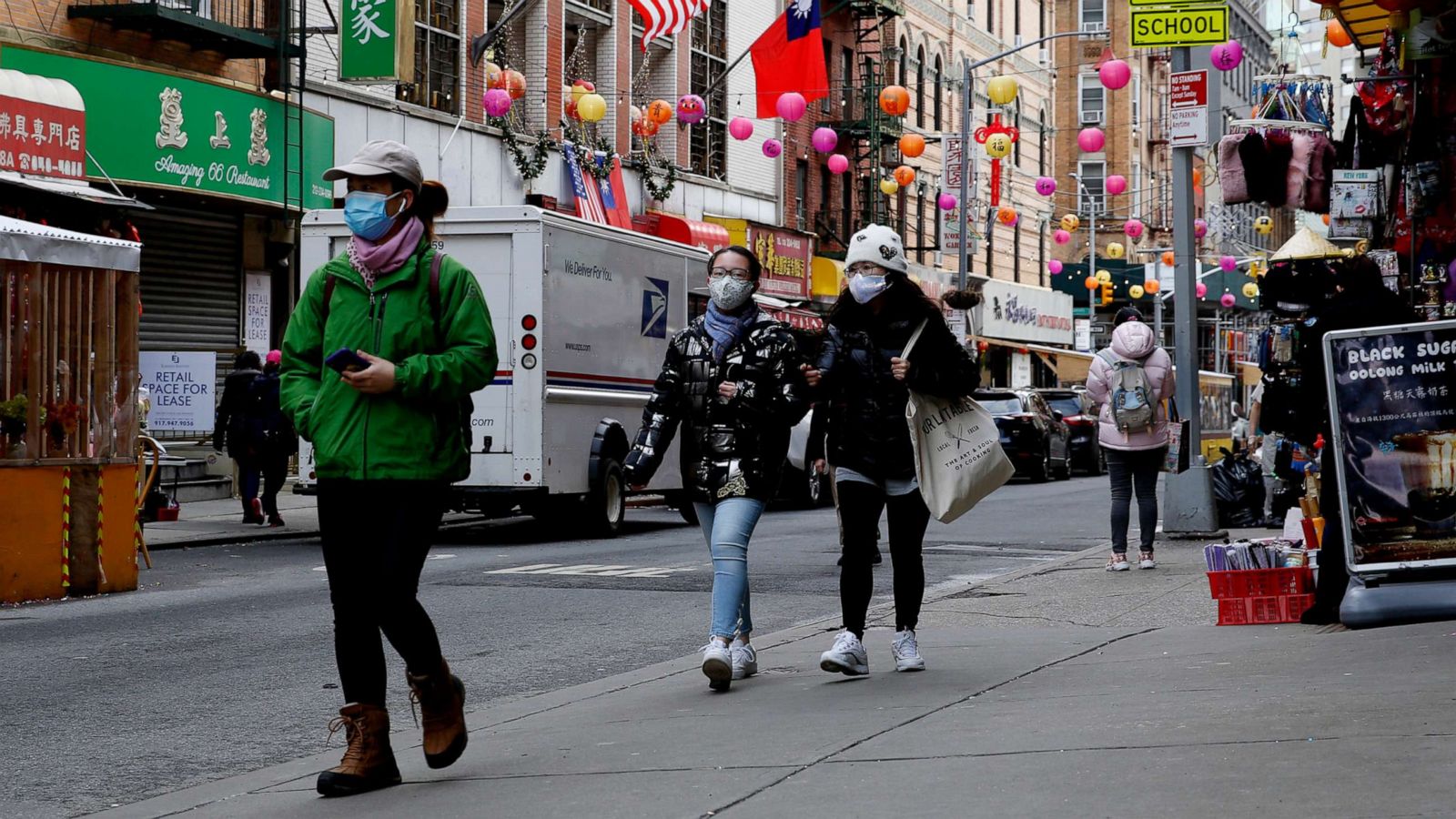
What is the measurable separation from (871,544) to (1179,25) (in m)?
9.60

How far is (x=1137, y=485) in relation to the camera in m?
13.8

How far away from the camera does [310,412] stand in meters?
5.88

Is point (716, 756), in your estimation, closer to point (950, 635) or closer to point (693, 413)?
point (693, 413)

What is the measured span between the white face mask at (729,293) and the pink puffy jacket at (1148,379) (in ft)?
19.8

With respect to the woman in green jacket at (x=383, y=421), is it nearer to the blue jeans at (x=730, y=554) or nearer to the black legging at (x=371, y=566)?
the black legging at (x=371, y=566)

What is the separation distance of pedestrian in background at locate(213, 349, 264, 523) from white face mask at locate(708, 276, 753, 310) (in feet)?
41.4

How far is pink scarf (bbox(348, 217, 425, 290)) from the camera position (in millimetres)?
5875

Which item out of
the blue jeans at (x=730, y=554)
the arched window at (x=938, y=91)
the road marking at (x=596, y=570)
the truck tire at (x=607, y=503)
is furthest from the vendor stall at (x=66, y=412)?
the arched window at (x=938, y=91)

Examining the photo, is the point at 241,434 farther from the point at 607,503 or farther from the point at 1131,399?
the point at 1131,399

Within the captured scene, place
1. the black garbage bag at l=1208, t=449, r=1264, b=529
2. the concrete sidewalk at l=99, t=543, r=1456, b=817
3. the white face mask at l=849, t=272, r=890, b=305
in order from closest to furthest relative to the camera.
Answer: the concrete sidewalk at l=99, t=543, r=1456, b=817
the white face mask at l=849, t=272, r=890, b=305
the black garbage bag at l=1208, t=449, r=1264, b=529

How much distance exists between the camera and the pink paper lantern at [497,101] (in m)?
28.4

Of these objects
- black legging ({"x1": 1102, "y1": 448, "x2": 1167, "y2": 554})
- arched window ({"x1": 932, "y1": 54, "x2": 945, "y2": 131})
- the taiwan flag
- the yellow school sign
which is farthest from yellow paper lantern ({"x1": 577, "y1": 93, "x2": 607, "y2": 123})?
arched window ({"x1": 932, "y1": 54, "x2": 945, "y2": 131})

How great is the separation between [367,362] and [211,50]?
19.7 m

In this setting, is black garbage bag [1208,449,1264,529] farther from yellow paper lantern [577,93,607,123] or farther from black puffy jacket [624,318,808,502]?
yellow paper lantern [577,93,607,123]
